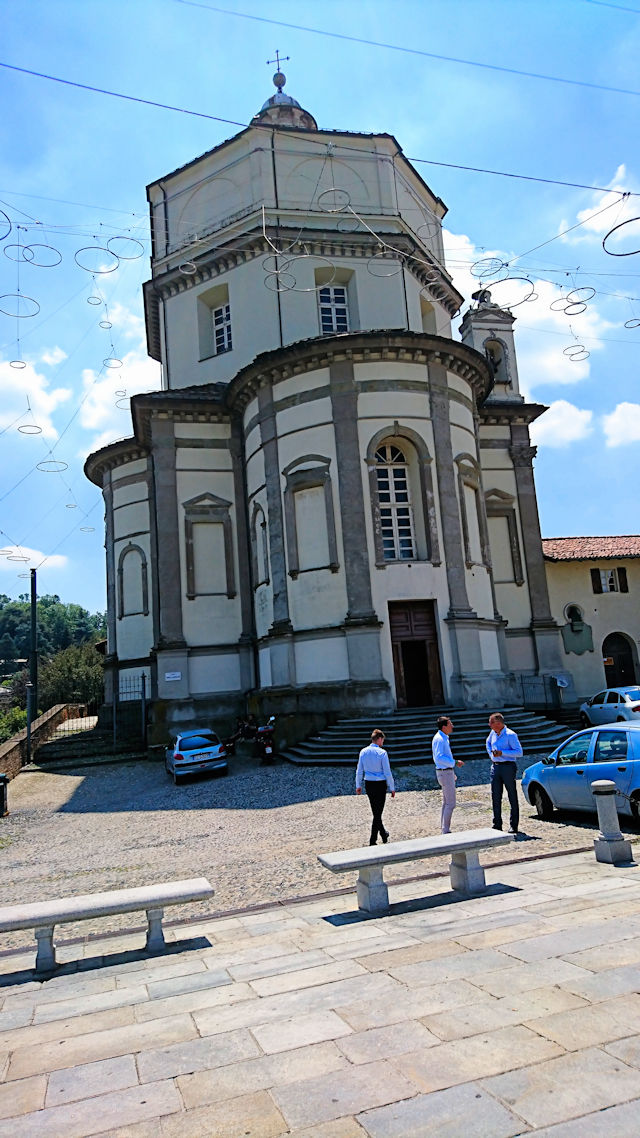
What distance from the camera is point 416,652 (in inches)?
864

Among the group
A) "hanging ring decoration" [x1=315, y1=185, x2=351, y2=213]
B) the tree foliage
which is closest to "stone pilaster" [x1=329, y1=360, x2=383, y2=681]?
"hanging ring decoration" [x1=315, y1=185, x2=351, y2=213]

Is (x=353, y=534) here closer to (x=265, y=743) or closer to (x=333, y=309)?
(x=265, y=743)

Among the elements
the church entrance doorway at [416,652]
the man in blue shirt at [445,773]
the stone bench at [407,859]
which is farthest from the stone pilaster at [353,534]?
the stone bench at [407,859]

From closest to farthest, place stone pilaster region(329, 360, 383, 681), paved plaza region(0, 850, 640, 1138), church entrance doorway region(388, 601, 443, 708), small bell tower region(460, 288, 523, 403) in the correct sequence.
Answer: paved plaza region(0, 850, 640, 1138) → stone pilaster region(329, 360, 383, 681) → church entrance doorway region(388, 601, 443, 708) → small bell tower region(460, 288, 523, 403)

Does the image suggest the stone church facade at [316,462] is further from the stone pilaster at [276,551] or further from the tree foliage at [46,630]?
the tree foliage at [46,630]

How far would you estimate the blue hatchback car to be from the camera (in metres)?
10.4

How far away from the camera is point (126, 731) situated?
87.4 feet

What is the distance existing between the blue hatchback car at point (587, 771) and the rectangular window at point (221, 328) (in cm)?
2019

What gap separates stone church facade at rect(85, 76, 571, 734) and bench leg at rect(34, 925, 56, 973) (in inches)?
561

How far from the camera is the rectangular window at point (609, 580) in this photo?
3177 centimetres

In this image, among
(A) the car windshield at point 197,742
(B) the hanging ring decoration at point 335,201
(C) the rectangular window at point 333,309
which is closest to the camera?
(A) the car windshield at point 197,742

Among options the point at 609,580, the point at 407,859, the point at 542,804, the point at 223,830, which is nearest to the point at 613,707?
the point at 609,580

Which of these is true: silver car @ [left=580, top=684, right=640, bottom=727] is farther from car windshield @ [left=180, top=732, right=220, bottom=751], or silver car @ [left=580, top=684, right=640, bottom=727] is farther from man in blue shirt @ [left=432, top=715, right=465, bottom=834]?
man in blue shirt @ [left=432, top=715, right=465, bottom=834]

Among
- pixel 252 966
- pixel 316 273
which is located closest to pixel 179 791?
pixel 252 966
